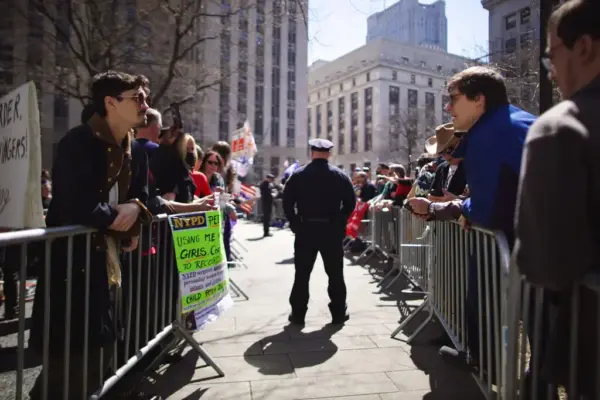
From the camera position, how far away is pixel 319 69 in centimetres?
10231

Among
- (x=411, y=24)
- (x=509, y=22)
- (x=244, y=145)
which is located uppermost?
(x=411, y=24)

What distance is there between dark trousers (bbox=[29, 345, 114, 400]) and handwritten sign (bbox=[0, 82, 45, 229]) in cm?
78

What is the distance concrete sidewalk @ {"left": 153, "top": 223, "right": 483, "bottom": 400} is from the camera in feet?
10.8

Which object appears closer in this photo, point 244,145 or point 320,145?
point 320,145

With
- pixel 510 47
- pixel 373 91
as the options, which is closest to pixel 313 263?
pixel 510 47

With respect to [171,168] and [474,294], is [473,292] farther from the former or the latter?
[171,168]

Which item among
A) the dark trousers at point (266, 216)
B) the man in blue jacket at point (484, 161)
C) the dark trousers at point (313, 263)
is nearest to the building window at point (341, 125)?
the dark trousers at point (266, 216)

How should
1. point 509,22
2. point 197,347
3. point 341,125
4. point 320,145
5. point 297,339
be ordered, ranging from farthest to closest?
1. point 341,125
2. point 509,22
3. point 320,145
4. point 297,339
5. point 197,347

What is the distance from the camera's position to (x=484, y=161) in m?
2.76

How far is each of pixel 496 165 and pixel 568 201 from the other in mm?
1335

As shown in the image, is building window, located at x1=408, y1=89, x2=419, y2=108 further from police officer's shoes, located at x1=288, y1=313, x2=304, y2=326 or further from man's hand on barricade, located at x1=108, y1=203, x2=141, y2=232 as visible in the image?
man's hand on barricade, located at x1=108, y1=203, x2=141, y2=232

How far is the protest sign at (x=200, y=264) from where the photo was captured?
3.53 m

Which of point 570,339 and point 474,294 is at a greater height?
point 570,339

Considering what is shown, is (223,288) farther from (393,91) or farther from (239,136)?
(393,91)
